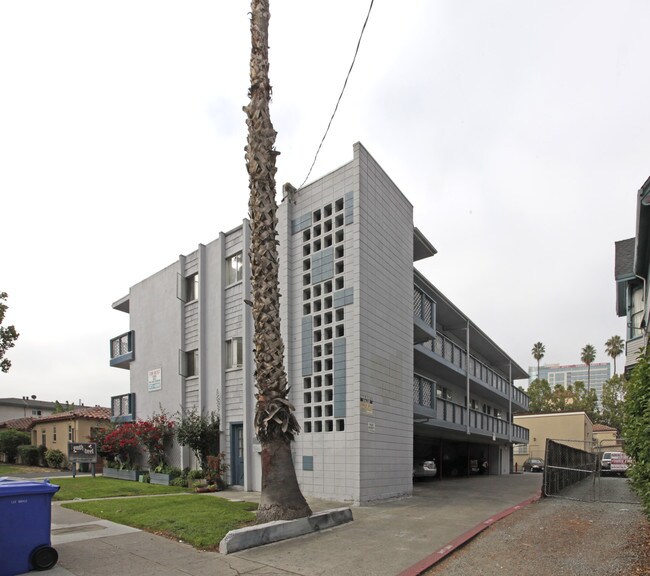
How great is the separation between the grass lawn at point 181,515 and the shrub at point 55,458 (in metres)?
16.8

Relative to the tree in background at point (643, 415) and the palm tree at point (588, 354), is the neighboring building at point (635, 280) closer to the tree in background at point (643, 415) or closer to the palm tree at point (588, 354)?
the tree in background at point (643, 415)

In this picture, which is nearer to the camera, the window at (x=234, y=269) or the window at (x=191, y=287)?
the window at (x=234, y=269)

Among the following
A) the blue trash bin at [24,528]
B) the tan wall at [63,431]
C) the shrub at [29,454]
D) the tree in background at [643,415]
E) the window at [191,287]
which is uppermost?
the window at [191,287]

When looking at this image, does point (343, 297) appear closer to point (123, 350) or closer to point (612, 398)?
point (123, 350)

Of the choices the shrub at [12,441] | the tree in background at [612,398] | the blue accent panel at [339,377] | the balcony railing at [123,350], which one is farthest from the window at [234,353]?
the tree in background at [612,398]

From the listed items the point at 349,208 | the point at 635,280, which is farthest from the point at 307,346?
the point at 635,280

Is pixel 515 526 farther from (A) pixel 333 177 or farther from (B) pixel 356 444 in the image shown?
(A) pixel 333 177

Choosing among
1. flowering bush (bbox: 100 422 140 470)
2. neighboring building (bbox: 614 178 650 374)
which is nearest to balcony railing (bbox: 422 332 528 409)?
neighboring building (bbox: 614 178 650 374)

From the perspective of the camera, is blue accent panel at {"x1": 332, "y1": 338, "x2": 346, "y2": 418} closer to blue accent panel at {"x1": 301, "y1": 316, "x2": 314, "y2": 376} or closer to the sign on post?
blue accent panel at {"x1": 301, "y1": 316, "x2": 314, "y2": 376}

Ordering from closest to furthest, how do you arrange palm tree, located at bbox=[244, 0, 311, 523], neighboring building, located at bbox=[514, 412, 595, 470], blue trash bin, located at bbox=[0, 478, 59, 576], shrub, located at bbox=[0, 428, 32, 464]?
blue trash bin, located at bbox=[0, 478, 59, 576], palm tree, located at bbox=[244, 0, 311, 523], shrub, located at bbox=[0, 428, 32, 464], neighboring building, located at bbox=[514, 412, 595, 470]

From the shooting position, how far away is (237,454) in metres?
17.5

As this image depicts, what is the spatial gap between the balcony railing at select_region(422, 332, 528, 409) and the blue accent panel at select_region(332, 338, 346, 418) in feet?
22.0

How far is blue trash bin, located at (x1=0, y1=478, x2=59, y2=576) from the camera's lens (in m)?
6.94

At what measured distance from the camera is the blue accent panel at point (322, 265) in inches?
615
